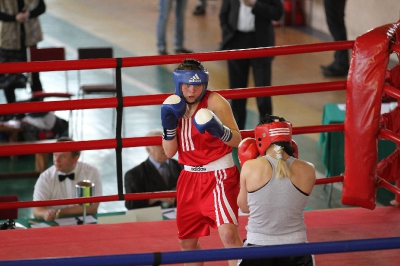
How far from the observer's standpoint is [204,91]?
385 cm

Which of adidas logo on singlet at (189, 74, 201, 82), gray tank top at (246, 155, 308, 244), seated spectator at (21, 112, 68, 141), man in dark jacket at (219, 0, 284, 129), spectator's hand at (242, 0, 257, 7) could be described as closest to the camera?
gray tank top at (246, 155, 308, 244)

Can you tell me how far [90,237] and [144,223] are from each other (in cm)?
36

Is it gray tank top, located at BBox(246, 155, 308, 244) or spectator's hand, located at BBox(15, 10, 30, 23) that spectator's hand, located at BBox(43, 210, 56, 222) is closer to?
gray tank top, located at BBox(246, 155, 308, 244)

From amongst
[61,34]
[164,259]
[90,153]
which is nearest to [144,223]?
[164,259]

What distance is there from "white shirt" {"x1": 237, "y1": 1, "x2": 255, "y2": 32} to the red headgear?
15.8 feet

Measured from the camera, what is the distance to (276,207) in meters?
3.38

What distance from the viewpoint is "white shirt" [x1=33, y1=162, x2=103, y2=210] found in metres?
6.45

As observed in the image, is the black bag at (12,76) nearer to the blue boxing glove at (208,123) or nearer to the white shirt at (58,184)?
the white shirt at (58,184)

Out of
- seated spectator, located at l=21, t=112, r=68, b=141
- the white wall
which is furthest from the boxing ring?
the white wall

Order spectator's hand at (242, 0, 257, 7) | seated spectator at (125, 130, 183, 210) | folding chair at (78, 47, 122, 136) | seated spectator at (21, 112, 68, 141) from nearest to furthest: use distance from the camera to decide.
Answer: seated spectator at (125, 130, 183, 210)
spectator's hand at (242, 0, 257, 7)
seated spectator at (21, 112, 68, 141)
folding chair at (78, 47, 122, 136)

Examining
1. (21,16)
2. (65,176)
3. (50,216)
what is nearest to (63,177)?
(65,176)

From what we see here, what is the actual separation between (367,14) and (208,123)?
29.2 ft

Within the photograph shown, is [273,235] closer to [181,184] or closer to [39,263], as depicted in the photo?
[181,184]

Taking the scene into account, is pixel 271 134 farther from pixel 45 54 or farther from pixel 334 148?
pixel 45 54
